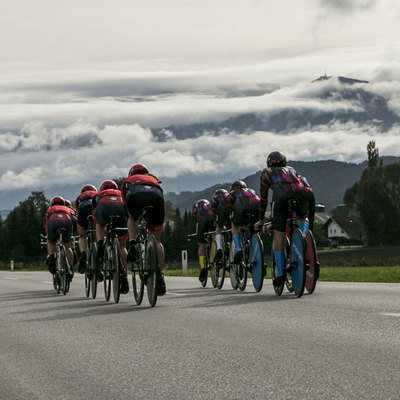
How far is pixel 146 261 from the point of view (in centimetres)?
1155

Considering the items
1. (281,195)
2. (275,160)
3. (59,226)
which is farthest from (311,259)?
(59,226)

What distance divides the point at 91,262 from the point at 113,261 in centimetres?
187

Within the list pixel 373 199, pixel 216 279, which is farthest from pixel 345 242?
pixel 216 279

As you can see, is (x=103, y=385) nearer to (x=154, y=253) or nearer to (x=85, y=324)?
(x=85, y=324)

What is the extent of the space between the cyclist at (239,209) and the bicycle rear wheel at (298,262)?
2.39 metres

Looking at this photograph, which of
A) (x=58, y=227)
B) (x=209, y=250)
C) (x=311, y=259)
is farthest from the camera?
(x=209, y=250)

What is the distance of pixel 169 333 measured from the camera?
8633mm

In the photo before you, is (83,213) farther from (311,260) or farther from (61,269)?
(311,260)

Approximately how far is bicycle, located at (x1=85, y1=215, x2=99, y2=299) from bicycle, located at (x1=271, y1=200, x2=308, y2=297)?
11.5 ft

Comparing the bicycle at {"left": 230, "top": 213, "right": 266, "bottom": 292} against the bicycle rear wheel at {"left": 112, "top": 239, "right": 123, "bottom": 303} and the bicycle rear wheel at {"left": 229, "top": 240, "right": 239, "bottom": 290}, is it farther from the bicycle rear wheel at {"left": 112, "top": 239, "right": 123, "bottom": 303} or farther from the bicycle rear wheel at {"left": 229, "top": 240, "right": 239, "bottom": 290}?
the bicycle rear wheel at {"left": 112, "top": 239, "right": 123, "bottom": 303}

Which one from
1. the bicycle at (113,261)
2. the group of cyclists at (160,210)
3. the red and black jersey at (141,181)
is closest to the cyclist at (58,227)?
the group of cyclists at (160,210)

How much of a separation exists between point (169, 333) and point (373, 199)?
10631 centimetres

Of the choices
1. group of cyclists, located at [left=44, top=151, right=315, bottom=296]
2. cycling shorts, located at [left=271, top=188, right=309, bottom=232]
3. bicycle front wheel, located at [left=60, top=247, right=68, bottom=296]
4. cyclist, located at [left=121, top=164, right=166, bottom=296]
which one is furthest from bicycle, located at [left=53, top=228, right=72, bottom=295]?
cycling shorts, located at [left=271, top=188, right=309, bottom=232]

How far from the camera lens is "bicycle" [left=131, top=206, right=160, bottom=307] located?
11.4m
